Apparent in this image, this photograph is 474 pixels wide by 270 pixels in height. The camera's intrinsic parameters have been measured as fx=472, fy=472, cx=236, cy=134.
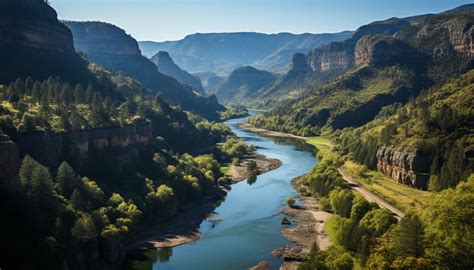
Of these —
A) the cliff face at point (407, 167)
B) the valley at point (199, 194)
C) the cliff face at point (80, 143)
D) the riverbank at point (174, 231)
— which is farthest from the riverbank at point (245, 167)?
the cliff face at point (407, 167)

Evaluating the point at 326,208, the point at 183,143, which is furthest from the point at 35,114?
the point at 183,143

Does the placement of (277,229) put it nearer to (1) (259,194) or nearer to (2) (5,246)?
(1) (259,194)

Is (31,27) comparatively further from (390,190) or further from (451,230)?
(451,230)

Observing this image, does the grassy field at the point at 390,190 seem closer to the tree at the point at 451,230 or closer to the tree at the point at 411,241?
the tree at the point at 451,230

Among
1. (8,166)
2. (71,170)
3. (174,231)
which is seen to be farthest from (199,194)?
(8,166)

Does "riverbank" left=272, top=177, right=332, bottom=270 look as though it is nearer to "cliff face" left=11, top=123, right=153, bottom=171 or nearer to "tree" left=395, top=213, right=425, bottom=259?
"tree" left=395, top=213, right=425, bottom=259
